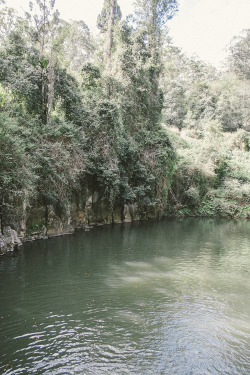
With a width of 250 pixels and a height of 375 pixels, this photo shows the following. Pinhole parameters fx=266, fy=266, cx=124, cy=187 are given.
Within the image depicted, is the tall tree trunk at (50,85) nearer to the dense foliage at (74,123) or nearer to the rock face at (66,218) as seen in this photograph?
the dense foliage at (74,123)

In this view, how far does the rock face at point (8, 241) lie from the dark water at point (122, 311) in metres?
0.57

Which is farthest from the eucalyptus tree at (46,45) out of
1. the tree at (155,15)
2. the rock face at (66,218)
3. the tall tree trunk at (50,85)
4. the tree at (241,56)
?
the tree at (241,56)

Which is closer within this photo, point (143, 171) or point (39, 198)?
point (39, 198)

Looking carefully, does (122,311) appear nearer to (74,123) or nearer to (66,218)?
(66,218)

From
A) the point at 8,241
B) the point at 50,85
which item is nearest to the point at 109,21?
the point at 50,85

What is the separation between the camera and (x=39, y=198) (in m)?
13.1

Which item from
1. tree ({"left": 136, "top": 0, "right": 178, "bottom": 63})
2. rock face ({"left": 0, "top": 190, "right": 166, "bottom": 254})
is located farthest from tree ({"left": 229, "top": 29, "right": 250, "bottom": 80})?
rock face ({"left": 0, "top": 190, "right": 166, "bottom": 254})

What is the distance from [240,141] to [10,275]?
32.9 meters

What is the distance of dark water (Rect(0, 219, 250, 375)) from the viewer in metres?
4.46

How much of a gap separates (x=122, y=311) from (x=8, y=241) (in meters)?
6.13

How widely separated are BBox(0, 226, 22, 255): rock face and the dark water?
0.57 m

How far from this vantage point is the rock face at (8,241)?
9891mm

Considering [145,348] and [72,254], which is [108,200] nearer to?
[72,254]

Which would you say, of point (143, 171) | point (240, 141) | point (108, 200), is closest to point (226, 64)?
point (240, 141)
